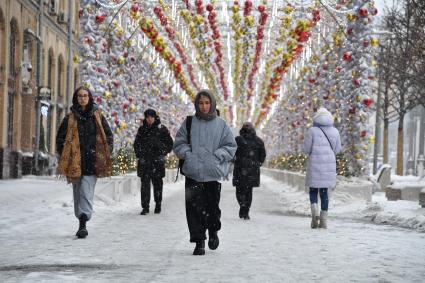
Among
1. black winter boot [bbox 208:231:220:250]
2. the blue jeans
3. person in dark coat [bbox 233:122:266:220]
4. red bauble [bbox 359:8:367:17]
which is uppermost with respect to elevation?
red bauble [bbox 359:8:367:17]

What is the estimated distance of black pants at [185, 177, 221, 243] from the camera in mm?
8781

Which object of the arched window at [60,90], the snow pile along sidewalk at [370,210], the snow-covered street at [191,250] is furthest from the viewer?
the arched window at [60,90]

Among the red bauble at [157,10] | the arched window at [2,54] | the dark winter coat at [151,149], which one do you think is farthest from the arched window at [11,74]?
the dark winter coat at [151,149]

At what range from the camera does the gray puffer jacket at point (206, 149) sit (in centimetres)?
870

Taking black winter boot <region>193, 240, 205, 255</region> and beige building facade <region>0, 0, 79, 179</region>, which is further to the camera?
beige building facade <region>0, 0, 79, 179</region>

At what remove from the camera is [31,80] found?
110ft

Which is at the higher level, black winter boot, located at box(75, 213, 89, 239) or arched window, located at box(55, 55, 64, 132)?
arched window, located at box(55, 55, 64, 132)

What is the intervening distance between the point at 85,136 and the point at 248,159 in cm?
535

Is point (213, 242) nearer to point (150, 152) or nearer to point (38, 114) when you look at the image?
point (150, 152)

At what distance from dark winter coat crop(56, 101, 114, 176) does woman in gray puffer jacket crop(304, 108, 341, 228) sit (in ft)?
12.5

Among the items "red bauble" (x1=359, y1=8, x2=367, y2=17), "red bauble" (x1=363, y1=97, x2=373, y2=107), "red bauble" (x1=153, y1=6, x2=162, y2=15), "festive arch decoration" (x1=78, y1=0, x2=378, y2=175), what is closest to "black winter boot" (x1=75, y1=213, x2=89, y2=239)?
"festive arch decoration" (x1=78, y1=0, x2=378, y2=175)

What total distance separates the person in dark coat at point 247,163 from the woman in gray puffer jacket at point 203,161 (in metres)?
5.61

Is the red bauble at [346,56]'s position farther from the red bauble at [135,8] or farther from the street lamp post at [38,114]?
the street lamp post at [38,114]

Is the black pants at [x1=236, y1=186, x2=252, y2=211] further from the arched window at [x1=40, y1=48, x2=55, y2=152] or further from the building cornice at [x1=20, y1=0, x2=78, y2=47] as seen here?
the arched window at [x1=40, y1=48, x2=55, y2=152]
